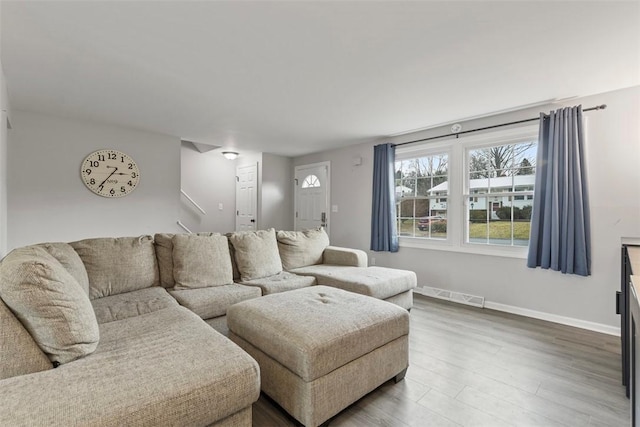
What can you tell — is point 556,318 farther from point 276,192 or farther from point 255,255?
point 276,192

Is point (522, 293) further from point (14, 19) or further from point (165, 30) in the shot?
point (14, 19)

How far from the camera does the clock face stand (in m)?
3.80

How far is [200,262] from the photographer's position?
2.58m

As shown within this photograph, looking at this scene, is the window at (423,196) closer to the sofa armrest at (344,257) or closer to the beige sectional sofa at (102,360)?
the sofa armrest at (344,257)

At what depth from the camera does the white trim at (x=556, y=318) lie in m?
2.75

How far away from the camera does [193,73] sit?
245 cm

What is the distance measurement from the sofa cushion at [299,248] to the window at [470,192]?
54.6 inches

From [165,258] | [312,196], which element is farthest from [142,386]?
[312,196]

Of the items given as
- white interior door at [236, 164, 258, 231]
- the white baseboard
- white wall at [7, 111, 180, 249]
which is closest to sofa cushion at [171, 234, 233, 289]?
white wall at [7, 111, 180, 249]

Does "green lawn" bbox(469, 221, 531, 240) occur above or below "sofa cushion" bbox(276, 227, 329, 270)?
above

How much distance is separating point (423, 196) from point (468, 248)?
92cm

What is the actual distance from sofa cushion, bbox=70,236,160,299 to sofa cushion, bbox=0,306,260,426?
0.96m

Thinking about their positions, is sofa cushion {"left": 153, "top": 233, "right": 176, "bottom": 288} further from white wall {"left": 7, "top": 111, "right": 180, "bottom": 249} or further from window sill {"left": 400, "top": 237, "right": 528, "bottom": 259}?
window sill {"left": 400, "top": 237, "right": 528, "bottom": 259}

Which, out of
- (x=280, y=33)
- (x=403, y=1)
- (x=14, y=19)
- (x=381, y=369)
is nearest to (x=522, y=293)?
(x=381, y=369)
